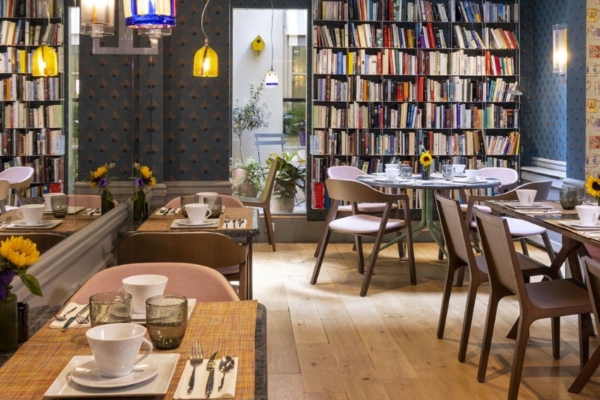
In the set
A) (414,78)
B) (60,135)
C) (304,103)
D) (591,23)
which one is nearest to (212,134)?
(304,103)

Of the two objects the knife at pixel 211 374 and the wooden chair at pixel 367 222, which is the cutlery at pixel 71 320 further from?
the wooden chair at pixel 367 222

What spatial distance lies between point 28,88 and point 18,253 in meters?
0.88

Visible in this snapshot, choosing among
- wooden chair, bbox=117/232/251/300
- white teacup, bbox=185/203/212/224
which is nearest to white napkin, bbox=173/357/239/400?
wooden chair, bbox=117/232/251/300

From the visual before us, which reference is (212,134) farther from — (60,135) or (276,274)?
(60,135)

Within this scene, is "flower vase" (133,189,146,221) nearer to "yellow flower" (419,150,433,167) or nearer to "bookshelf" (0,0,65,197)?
"bookshelf" (0,0,65,197)

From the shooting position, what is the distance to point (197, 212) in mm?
4168

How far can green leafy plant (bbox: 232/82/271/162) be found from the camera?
338 inches

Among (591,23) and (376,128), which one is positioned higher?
(591,23)

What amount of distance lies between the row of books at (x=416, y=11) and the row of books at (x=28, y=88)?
5.65 metres

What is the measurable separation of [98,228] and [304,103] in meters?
4.75

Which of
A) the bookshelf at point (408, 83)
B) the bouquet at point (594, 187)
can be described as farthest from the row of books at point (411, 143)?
the bouquet at point (594, 187)

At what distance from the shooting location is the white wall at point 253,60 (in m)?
8.54

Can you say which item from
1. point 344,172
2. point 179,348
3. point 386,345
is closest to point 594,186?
point 386,345

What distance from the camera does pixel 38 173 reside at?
2789 millimetres
